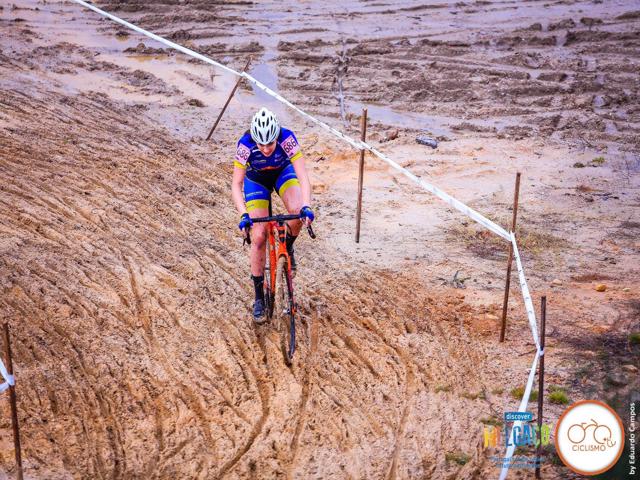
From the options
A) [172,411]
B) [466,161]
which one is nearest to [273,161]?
[172,411]

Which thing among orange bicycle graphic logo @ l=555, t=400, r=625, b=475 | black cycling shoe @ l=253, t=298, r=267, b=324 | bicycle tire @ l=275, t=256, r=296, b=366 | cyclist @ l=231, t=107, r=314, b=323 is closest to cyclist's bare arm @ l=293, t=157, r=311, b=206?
cyclist @ l=231, t=107, r=314, b=323

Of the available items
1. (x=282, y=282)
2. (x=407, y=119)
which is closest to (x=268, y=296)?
(x=282, y=282)

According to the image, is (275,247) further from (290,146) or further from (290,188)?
(290,146)

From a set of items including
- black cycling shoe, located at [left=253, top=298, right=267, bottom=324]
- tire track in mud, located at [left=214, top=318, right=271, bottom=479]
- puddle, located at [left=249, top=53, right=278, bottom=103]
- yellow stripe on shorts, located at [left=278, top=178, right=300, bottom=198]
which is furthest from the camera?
puddle, located at [left=249, top=53, right=278, bottom=103]

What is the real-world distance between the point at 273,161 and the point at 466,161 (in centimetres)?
532

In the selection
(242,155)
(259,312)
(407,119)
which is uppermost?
(407,119)

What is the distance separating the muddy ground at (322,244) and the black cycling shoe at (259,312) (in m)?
0.13

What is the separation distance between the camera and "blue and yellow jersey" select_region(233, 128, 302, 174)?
6.85 meters

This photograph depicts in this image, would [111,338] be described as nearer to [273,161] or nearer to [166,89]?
[273,161]

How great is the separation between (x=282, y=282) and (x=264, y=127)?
1.36 meters

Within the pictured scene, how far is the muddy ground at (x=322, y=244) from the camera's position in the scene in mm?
5773

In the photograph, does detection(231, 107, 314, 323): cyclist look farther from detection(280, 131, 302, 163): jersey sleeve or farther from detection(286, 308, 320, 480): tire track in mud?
detection(286, 308, 320, 480): tire track in mud

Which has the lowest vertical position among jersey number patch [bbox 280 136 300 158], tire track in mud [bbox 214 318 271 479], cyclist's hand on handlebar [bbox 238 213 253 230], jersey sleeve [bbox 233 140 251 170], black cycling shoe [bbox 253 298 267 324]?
tire track in mud [bbox 214 318 271 479]

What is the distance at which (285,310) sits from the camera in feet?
22.6
